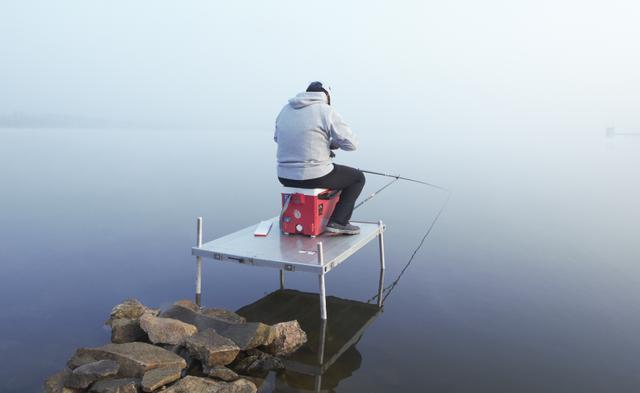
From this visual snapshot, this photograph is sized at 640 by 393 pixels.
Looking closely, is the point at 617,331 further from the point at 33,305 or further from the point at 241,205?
the point at 241,205

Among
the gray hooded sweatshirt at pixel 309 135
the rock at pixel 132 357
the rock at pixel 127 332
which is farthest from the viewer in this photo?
the gray hooded sweatshirt at pixel 309 135

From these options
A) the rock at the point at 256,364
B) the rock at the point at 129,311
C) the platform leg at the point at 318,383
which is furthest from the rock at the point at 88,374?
the platform leg at the point at 318,383

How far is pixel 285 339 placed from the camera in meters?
4.32

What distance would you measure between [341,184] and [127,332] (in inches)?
107

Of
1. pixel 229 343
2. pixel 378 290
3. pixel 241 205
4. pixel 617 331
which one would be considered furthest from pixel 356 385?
pixel 241 205

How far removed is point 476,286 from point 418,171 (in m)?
13.8

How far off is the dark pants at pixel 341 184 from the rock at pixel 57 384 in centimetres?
288

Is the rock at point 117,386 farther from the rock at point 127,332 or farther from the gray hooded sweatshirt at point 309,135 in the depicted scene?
the gray hooded sweatshirt at point 309,135

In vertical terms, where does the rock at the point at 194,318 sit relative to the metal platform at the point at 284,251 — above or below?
below

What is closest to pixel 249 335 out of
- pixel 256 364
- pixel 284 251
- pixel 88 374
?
pixel 256 364

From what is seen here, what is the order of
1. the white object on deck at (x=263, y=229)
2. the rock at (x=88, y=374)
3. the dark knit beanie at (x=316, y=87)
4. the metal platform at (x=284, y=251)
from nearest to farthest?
1. the rock at (x=88, y=374)
2. the metal platform at (x=284, y=251)
3. the dark knit beanie at (x=316, y=87)
4. the white object on deck at (x=263, y=229)

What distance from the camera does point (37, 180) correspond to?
16.1 metres

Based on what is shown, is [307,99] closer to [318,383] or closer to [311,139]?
[311,139]

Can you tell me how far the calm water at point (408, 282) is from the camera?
13.9 feet
